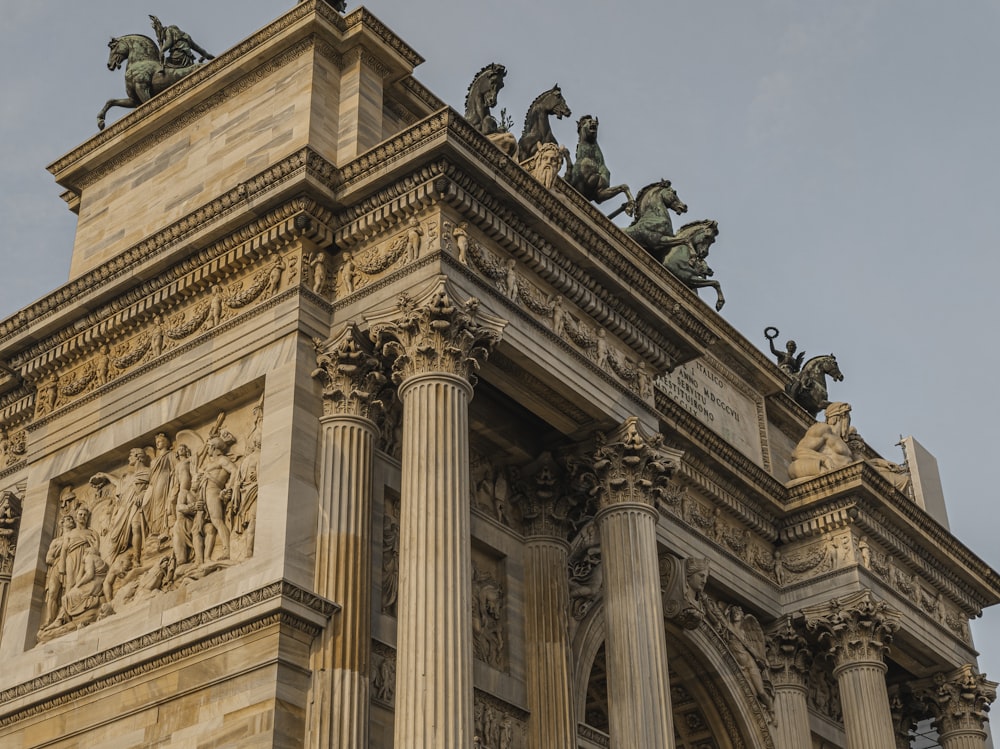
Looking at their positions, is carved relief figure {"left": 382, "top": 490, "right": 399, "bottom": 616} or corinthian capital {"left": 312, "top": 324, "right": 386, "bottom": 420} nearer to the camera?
carved relief figure {"left": 382, "top": 490, "right": 399, "bottom": 616}

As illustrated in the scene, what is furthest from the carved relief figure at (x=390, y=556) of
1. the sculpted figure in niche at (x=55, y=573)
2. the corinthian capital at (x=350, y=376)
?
the sculpted figure in niche at (x=55, y=573)

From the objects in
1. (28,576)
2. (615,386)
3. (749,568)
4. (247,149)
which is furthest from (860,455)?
(28,576)

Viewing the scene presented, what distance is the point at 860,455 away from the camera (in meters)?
33.7

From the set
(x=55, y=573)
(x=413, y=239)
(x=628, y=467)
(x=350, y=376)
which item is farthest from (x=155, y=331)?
(x=628, y=467)

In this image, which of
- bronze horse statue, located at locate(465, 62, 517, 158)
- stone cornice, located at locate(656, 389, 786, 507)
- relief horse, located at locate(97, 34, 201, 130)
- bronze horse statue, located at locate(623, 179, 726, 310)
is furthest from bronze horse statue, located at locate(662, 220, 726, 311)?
relief horse, located at locate(97, 34, 201, 130)

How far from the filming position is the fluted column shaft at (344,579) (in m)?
17.8

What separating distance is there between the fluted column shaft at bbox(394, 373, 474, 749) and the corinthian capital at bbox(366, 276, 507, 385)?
0.79 feet

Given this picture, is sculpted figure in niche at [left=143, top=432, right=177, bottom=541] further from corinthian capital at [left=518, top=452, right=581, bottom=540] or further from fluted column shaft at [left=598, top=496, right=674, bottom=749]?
fluted column shaft at [left=598, top=496, right=674, bottom=749]

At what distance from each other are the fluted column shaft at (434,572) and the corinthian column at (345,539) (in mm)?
803

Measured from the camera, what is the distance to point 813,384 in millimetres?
34906

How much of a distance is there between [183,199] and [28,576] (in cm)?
605

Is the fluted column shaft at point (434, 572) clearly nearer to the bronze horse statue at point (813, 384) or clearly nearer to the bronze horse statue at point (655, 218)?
the bronze horse statue at point (655, 218)

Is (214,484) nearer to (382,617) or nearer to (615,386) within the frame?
(382,617)

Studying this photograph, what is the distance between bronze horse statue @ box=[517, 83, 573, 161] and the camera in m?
27.3
